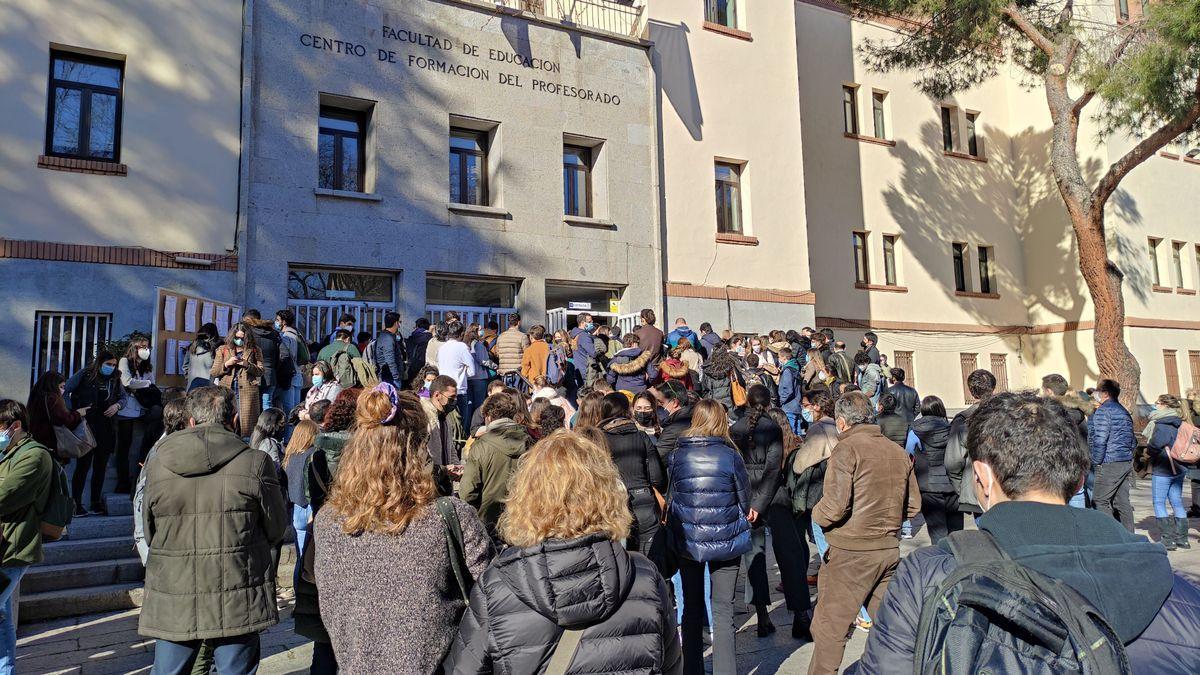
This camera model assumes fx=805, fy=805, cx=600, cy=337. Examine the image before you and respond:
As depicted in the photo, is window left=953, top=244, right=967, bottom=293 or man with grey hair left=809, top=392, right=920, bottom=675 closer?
man with grey hair left=809, top=392, right=920, bottom=675

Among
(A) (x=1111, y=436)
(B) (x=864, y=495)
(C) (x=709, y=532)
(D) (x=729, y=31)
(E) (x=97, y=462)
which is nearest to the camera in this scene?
(B) (x=864, y=495)

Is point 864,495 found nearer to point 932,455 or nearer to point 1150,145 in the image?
point 932,455

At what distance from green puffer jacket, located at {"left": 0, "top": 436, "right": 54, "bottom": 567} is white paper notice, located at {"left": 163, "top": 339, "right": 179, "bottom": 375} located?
22.2 feet

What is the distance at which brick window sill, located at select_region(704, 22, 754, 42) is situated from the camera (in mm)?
19203

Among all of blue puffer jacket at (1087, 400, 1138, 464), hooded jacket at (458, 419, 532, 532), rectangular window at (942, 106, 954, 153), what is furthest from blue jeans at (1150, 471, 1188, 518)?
rectangular window at (942, 106, 954, 153)

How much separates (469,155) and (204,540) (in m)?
13.8

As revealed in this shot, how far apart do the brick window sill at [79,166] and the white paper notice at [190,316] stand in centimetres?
301

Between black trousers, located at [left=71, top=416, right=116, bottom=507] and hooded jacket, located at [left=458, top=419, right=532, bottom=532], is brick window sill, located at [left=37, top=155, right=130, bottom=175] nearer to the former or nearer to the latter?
black trousers, located at [left=71, top=416, right=116, bottom=507]

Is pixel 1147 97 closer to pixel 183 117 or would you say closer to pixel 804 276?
pixel 804 276

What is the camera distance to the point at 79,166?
12.8 metres

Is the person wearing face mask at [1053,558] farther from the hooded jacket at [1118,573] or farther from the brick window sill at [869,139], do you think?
the brick window sill at [869,139]

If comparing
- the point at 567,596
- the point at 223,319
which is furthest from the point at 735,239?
the point at 567,596

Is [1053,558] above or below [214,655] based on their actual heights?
above

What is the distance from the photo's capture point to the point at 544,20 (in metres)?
16.9
